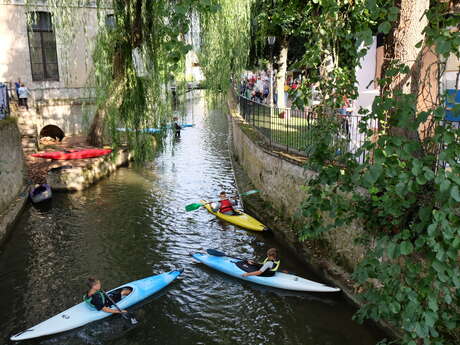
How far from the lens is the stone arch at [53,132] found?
19605 millimetres

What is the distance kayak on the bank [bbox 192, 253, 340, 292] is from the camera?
24.6 feet

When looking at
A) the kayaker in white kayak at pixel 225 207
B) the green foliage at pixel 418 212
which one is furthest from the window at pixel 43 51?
the green foliage at pixel 418 212

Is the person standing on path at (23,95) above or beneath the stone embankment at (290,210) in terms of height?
above

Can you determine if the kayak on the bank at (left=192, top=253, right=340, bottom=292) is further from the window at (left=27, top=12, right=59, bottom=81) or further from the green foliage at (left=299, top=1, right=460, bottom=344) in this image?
the window at (left=27, top=12, right=59, bottom=81)

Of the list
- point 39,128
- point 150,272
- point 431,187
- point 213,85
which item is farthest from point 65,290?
point 39,128

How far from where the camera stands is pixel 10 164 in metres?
12.0

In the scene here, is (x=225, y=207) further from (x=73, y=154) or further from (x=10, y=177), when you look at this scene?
(x=73, y=154)

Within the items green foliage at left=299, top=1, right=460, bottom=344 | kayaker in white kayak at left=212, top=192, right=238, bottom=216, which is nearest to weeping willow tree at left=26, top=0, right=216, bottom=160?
kayaker in white kayak at left=212, top=192, right=238, bottom=216

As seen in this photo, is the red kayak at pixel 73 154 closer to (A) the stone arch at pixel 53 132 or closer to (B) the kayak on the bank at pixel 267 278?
(A) the stone arch at pixel 53 132

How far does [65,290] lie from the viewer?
7.89 meters

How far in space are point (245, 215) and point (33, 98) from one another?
1200 centimetres

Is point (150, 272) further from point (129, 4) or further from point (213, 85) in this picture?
point (213, 85)

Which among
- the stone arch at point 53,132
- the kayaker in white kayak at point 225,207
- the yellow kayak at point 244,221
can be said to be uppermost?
the stone arch at point 53,132

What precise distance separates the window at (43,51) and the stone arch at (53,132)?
215cm
